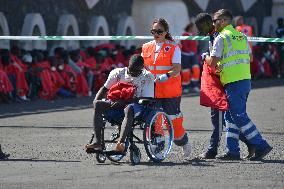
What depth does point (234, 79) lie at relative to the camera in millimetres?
13828

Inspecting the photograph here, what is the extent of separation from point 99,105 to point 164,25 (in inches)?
51.5

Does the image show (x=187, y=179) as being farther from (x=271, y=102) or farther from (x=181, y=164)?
(x=271, y=102)

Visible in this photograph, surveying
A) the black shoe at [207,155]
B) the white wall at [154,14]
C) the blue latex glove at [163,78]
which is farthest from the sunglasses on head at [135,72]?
the white wall at [154,14]

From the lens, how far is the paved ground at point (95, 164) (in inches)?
458

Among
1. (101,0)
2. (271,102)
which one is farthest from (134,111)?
(101,0)

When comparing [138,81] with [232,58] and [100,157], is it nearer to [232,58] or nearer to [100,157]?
[100,157]

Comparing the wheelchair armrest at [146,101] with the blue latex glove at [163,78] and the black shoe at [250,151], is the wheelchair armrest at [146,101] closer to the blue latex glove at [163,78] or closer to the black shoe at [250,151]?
the blue latex glove at [163,78]

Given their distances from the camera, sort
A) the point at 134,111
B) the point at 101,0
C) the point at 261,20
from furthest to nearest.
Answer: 1. the point at 261,20
2. the point at 101,0
3. the point at 134,111

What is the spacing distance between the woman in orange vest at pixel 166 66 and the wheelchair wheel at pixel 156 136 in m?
0.20

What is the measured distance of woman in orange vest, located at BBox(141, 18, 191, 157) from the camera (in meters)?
13.8

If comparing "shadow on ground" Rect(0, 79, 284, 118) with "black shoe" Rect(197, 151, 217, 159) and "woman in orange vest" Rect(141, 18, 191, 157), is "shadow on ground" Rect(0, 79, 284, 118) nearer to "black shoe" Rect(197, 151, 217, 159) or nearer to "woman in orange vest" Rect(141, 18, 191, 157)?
"woman in orange vest" Rect(141, 18, 191, 157)

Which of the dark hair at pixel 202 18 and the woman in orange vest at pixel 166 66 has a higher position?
the dark hair at pixel 202 18

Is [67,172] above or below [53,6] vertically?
below

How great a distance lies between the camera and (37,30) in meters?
27.5
